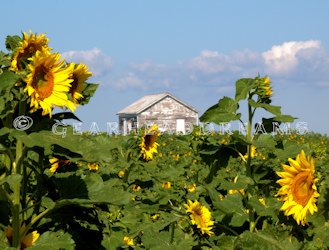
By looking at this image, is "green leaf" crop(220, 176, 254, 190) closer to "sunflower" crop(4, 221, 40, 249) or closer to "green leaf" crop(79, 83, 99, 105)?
"green leaf" crop(79, 83, 99, 105)

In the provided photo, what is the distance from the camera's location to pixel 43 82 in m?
2.74

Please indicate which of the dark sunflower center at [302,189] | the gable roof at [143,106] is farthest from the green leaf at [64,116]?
the gable roof at [143,106]

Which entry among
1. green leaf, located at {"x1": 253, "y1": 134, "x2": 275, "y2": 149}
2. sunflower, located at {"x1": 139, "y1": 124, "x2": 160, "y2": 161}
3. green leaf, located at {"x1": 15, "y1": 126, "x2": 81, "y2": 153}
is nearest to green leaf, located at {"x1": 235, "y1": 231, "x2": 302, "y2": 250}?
green leaf, located at {"x1": 253, "y1": 134, "x2": 275, "y2": 149}

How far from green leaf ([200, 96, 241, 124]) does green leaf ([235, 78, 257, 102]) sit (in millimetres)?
84

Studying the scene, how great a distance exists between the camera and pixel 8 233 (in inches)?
115

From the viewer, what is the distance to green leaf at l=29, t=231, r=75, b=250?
2.69 m

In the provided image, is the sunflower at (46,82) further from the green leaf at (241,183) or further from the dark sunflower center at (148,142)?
the dark sunflower center at (148,142)

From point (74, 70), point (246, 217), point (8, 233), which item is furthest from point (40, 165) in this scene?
point (246, 217)

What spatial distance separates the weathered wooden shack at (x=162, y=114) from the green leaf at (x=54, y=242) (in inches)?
1073

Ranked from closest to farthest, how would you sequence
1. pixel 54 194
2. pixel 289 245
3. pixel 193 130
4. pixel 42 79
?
pixel 42 79, pixel 289 245, pixel 54 194, pixel 193 130

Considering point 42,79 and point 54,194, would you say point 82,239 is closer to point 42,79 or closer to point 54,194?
point 54,194

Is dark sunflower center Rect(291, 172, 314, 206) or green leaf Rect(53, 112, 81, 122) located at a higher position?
green leaf Rect(53, 112, 81, 122)

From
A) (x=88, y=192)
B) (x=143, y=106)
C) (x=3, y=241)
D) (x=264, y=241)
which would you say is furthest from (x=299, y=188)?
(x=143, y=106)

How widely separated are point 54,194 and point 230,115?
1.49 meters
